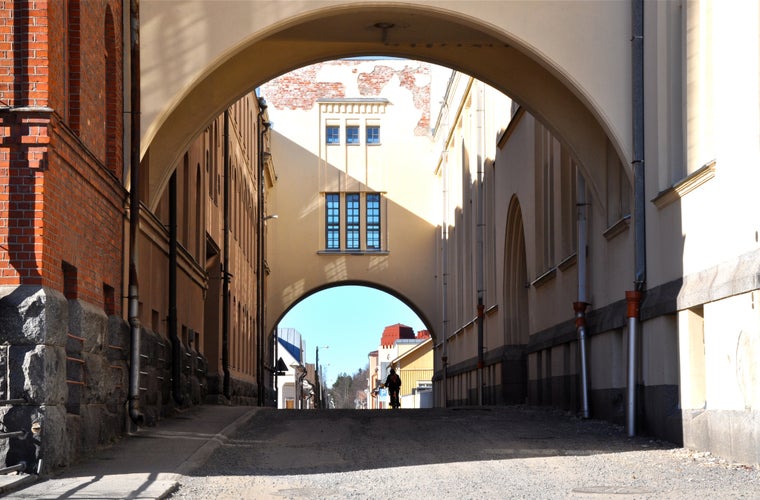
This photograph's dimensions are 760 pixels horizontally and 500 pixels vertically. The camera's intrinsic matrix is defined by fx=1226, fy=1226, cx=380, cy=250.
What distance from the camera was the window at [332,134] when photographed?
48.9 metres

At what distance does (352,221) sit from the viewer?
48.1 m

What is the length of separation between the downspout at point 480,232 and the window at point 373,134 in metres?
13.5

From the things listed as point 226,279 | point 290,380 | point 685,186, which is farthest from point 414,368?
point 685,186

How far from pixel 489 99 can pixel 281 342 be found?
5811 cm

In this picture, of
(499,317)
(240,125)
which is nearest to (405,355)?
(240,125)

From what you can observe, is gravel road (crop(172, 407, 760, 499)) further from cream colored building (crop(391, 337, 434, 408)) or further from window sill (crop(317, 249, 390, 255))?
cream colored building (crop(391, 337, 434, 408))

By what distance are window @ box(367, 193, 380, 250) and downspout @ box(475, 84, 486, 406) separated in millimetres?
12913

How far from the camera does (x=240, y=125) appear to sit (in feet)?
122

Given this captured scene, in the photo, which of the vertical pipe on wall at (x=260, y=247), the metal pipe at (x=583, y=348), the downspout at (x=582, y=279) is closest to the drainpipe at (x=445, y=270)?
the vertical pipe on wall at (x=260, y=247)

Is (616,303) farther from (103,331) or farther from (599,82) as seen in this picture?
(103,331)

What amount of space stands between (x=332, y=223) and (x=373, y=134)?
4.04 metres

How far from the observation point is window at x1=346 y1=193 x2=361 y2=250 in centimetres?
4809

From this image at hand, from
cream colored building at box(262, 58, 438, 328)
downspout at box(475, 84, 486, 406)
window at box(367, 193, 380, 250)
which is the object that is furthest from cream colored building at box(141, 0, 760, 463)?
window at box(367, 193, 380, 250)

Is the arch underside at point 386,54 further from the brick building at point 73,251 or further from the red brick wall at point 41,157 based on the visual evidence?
the red brick wall at point 41,157
